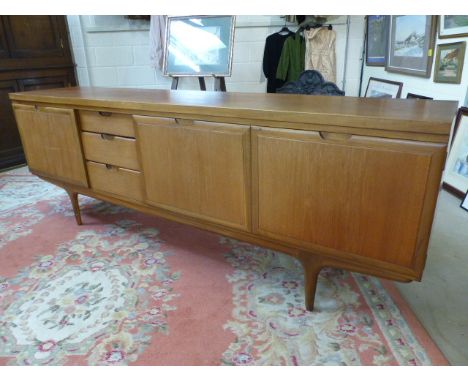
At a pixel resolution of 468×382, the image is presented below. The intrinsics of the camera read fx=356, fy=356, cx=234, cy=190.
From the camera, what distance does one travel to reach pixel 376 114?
984 mm

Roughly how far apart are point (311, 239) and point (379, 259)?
0.70 ft

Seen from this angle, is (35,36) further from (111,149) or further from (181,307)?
(181,307)

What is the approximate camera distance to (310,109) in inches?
43.0

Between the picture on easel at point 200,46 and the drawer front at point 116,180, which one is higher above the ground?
the picture on easel at point 200,46

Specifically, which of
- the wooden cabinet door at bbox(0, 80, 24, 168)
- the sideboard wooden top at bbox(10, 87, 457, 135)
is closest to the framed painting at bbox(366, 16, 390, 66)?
the sideboard wooden top at bbox(10, 87, 457, 135)

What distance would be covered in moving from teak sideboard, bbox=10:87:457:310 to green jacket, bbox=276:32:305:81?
191 centimetres

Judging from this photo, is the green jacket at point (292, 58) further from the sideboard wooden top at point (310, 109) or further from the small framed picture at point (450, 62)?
the sideboard wooden top at point (310, 109)

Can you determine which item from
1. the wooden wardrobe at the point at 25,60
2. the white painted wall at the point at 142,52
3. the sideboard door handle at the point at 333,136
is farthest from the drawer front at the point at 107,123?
the white painted wall at the point at 142,52

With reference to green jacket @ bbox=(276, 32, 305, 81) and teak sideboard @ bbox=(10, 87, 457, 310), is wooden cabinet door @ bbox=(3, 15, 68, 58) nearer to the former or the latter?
teak sideboard @ bbox=(10, 87, 457, 310)

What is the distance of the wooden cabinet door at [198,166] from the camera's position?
4.00ft

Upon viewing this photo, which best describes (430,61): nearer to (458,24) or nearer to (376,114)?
(458,24)

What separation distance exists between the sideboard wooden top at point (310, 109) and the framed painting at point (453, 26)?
1177mm

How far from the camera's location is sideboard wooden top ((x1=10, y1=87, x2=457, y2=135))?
3.03 ft

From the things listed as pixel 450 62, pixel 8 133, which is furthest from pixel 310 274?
pixel 8 133
